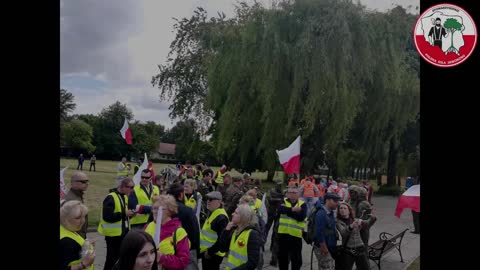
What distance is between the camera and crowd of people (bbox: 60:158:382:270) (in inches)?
130

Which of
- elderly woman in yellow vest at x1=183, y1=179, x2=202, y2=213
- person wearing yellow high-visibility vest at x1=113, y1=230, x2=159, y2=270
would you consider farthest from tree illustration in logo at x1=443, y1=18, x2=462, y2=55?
elderly woman in yellow vest at x1=183, y1=179, x2=202, y2=213

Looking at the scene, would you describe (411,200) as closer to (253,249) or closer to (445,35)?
(253,249)

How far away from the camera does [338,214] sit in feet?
18.9

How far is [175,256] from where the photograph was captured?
369cm

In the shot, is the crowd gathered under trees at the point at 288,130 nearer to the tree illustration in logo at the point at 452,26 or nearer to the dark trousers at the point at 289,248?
the dark trousers at the point at 289,248

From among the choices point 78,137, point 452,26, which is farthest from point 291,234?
point 78,137

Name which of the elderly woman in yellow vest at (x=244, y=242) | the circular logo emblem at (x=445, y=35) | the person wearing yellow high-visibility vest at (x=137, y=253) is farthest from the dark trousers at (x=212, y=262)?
the circular logo emblem at (x=445, y=35)

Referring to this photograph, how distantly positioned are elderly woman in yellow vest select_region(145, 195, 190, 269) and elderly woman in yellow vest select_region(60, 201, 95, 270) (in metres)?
0.62

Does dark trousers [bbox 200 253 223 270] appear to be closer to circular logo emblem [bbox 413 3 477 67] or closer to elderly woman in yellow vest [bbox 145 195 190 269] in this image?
elderly woman in yellow vest [bbox 145 195 190 269]

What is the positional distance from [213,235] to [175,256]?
4.33 feet

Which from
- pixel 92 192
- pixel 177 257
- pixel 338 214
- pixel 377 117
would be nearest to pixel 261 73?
pixel 377 117
